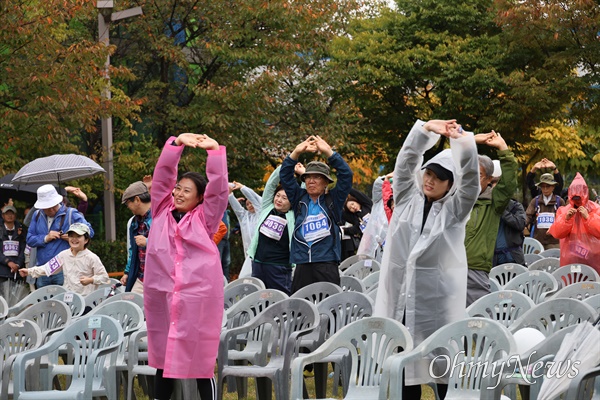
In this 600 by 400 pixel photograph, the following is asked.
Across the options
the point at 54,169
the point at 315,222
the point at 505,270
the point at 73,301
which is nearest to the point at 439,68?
the point at 54,169

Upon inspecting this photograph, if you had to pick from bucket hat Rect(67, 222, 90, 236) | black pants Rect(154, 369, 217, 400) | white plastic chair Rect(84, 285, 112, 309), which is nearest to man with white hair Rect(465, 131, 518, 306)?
black pants Rect(154, 369, 217, 400)

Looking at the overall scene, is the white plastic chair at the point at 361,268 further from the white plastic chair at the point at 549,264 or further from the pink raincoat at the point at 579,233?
the pink raincoat at the point at 579,233

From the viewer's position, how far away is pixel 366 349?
6016 millimetres

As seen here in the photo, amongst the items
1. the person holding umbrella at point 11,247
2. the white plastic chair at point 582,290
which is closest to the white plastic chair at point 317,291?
the white plastic chair at point 582,290

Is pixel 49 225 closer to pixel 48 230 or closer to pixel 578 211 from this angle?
pixel 48 230

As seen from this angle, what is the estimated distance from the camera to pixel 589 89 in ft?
69.1

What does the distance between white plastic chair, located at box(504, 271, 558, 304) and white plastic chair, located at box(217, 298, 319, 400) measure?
7.47 ft

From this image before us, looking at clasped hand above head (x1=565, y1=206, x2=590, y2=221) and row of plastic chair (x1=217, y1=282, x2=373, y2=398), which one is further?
clasped hand above head (x1=565, y1=206, x2=590, y2=221)

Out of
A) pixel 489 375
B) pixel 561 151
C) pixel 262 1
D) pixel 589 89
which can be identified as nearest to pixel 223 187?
pixel 489 375

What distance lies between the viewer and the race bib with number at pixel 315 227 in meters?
8.80

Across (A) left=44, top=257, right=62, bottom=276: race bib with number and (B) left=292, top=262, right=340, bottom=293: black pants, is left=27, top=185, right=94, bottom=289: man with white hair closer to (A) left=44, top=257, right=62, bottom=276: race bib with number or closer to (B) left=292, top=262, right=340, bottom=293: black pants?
(A) left=44, top=257, right=62, bottom=276: race bib with number

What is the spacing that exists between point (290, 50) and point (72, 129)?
5300 mm

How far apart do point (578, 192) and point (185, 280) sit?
5.53 metres

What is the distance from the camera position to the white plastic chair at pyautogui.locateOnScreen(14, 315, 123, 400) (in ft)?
21.5
